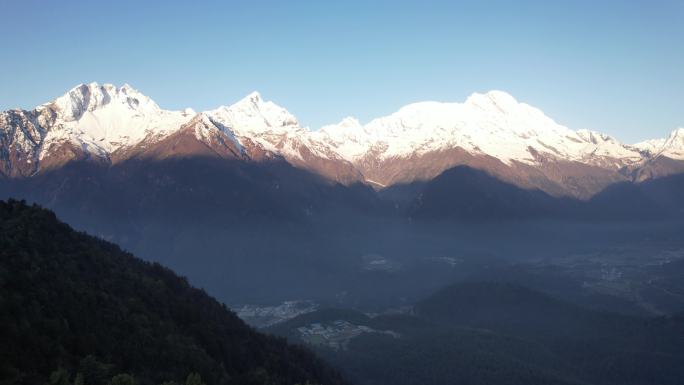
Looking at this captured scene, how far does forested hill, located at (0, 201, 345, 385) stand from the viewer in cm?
9056

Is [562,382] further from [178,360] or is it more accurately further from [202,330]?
[178,360]

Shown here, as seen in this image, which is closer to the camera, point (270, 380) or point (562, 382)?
point (270, 380)

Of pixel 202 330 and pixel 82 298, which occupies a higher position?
pixel 82 298

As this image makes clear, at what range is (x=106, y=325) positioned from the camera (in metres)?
113

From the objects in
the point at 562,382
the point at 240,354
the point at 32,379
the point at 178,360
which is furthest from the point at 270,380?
the point at 562,382

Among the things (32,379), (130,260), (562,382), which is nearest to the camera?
(32,379)

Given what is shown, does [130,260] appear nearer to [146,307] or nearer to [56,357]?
[146,307]

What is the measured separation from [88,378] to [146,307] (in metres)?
46.7

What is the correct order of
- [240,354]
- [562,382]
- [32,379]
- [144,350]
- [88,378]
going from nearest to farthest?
[32,379], [88,378], [144,350], [240,354], [562,382]

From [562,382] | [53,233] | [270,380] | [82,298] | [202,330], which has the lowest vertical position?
[562,382]

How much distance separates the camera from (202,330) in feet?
467

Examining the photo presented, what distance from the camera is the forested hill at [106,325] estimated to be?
297 ft

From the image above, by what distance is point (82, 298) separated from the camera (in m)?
116

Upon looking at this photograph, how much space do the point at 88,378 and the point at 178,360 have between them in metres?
28.7
